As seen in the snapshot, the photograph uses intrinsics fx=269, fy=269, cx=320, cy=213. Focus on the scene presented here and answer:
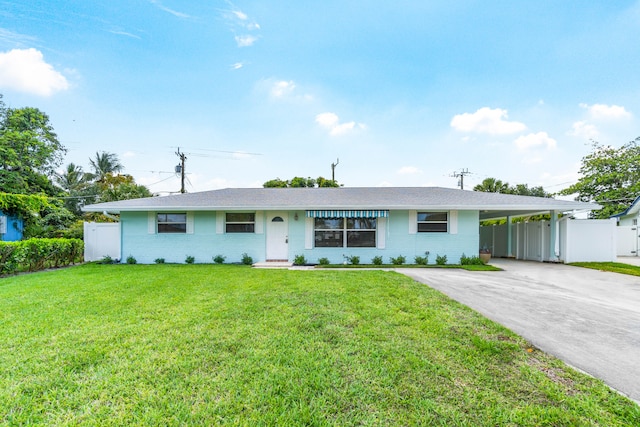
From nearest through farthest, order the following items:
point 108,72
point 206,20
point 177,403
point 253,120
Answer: point 177,403
point 206,20
point 108,72
point 253,120

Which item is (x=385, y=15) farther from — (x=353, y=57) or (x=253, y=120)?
(x=253, y=120)

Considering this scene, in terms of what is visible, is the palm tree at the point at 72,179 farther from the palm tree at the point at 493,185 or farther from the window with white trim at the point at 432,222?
the palm tree at the point at 493,185

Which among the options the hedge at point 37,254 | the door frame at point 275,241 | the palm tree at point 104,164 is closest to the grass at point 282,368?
the hedge at point 37,254

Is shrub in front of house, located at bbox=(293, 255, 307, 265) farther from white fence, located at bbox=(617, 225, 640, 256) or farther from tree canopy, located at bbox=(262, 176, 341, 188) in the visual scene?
white fence, located at bbox=(617, 225, 640, 256)

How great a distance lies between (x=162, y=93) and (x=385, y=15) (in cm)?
1135

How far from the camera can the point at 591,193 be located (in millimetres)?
26062

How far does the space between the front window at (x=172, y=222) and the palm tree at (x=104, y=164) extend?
2673cm

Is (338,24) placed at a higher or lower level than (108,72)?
higher

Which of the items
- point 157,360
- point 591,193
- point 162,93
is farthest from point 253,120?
point 591,193

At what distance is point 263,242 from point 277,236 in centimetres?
66

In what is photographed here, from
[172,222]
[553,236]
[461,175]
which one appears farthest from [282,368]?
[461,175]

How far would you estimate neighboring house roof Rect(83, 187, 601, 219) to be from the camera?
35.9ft

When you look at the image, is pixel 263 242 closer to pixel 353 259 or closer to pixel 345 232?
Result: pixel 345 232

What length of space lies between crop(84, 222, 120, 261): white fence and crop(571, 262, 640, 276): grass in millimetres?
20482
